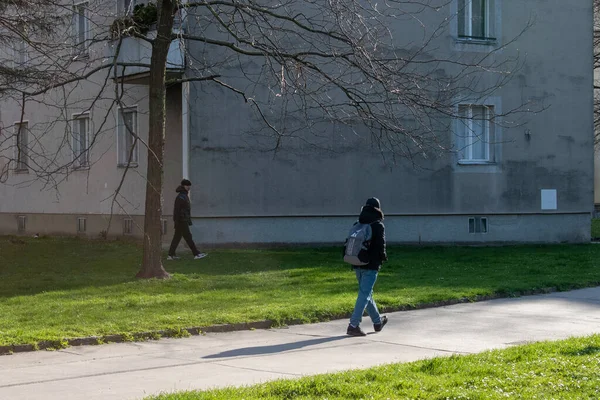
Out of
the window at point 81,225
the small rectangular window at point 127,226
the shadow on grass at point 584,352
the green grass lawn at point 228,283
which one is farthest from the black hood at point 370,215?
the window at point 81,225

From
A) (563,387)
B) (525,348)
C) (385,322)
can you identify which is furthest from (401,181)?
(563,387)

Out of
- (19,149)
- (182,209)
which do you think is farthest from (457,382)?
(182,209)

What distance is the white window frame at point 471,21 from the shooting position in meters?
27.4

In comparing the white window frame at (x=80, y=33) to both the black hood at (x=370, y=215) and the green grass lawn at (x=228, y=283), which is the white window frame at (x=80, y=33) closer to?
the green grass lawn at (x=228, y=283)

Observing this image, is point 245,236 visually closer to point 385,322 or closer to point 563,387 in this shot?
point 385,322

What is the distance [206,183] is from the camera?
2431cm

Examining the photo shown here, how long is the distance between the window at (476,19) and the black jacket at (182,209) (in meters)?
10.2

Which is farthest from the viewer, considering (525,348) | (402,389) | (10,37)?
(10,37)

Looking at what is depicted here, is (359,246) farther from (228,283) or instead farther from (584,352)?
(228,283)

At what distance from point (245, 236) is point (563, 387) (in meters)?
17.0

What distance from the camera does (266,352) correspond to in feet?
35.5

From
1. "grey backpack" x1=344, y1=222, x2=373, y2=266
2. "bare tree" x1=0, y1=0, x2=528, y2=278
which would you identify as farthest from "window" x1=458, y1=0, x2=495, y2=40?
"grey backpack" x1=344, y1=222, x2=373, y2=266

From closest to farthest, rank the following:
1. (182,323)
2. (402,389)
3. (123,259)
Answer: (402,389)
(182,323)
(123,259)

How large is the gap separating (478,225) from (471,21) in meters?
5.91
